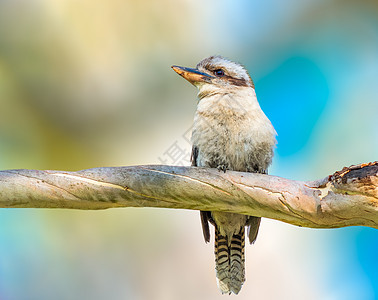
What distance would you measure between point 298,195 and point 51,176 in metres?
1.24

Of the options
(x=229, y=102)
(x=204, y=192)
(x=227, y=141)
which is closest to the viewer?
(x=204, y=192)

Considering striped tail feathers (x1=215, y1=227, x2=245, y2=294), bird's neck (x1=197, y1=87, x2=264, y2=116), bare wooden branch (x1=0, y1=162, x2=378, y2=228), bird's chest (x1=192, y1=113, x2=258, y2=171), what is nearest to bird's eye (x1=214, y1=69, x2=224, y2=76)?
bird's neck (x1=197, y1=87, x2=264, y2=116)

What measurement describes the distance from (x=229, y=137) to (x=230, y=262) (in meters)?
1.02

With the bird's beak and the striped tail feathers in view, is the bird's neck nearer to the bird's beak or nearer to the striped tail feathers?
the bird's beak

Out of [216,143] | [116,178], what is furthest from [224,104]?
[116,178]

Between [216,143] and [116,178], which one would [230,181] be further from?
[216,143]

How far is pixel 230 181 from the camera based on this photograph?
2557 millimetres

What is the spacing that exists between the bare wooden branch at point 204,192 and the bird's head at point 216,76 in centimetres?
124

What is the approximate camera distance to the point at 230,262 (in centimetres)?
374

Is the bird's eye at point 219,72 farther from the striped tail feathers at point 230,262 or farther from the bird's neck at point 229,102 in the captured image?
the striped tail feathers at point 230,262

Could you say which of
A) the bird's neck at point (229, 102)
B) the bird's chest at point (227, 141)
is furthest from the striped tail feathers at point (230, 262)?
the bird's neck at point (229, 102)

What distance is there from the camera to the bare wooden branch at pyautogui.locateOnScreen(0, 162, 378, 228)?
2348 millimetres

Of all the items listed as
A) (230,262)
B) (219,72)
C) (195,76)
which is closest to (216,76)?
(219,72)

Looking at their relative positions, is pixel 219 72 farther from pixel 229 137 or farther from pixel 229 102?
pixel 229 137
